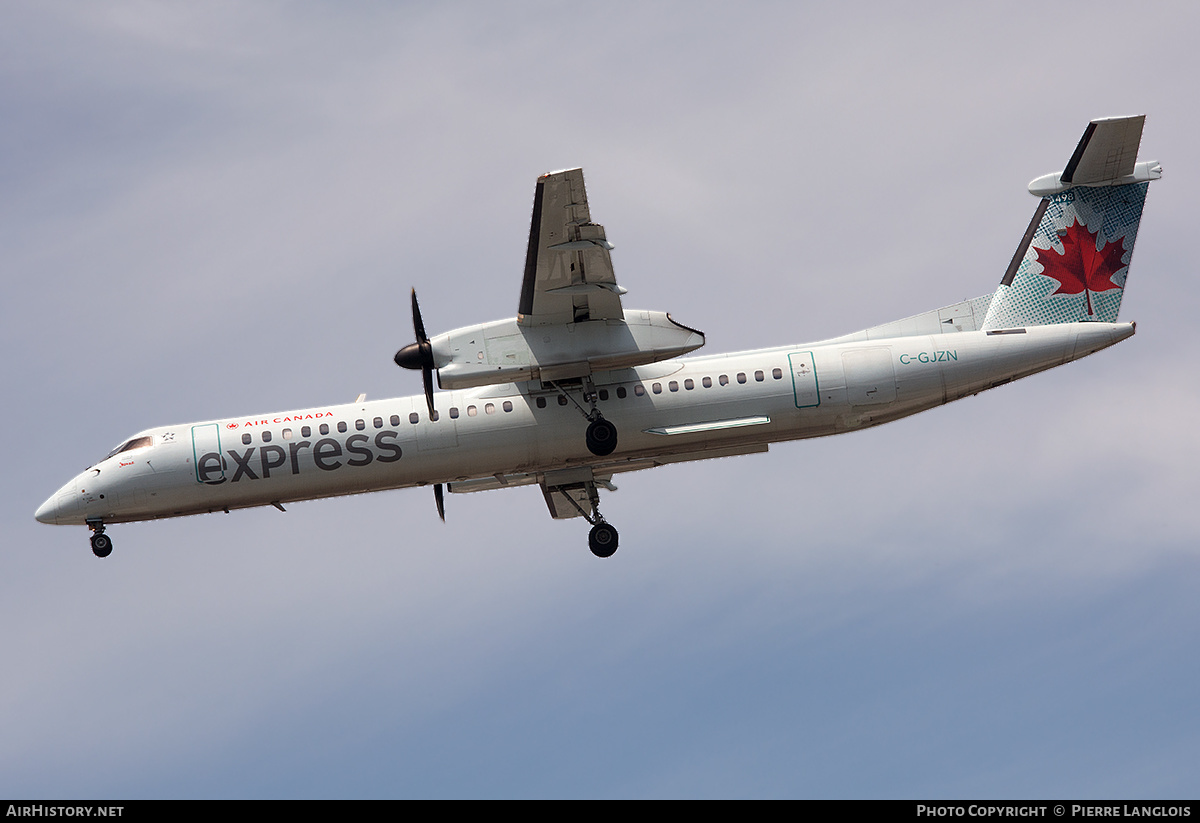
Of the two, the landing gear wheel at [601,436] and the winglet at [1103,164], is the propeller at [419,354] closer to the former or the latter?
the landing gear wheel at [601,436]

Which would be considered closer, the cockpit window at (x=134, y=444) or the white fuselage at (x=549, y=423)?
the white fuselage at (x=549, y=423)

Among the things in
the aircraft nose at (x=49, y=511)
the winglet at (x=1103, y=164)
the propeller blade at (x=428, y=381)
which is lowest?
the aircraft nose at (x=49, y=511)

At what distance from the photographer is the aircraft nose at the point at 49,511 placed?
3078cm

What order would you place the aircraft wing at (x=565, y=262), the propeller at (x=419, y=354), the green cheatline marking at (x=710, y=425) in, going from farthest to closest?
the green cheatline marking at (x=710, y=425) < the propeller at (x=419, y=354) < the aircraft wing at (x=565, y=262)

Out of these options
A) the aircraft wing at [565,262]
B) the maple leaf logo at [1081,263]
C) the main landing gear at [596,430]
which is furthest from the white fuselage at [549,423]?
the aircraft wing at [565,262]

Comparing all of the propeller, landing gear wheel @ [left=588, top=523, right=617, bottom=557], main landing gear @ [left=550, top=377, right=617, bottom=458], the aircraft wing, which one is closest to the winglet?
the aircraft wing

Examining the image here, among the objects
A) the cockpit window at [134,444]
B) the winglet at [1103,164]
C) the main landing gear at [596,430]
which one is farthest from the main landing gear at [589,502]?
the winglet at [1103,164]

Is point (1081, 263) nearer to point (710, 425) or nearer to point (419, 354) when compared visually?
point (710, 425)

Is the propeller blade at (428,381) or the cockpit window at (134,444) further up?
the propeller blade at (428,381)

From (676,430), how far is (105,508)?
45.9ft

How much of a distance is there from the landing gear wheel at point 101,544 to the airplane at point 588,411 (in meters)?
0.05

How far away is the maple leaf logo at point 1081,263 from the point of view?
104 feet

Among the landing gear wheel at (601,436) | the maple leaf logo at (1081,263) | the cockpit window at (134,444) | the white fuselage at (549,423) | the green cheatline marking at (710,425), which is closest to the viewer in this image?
the landing gear wheel at (601,436)
